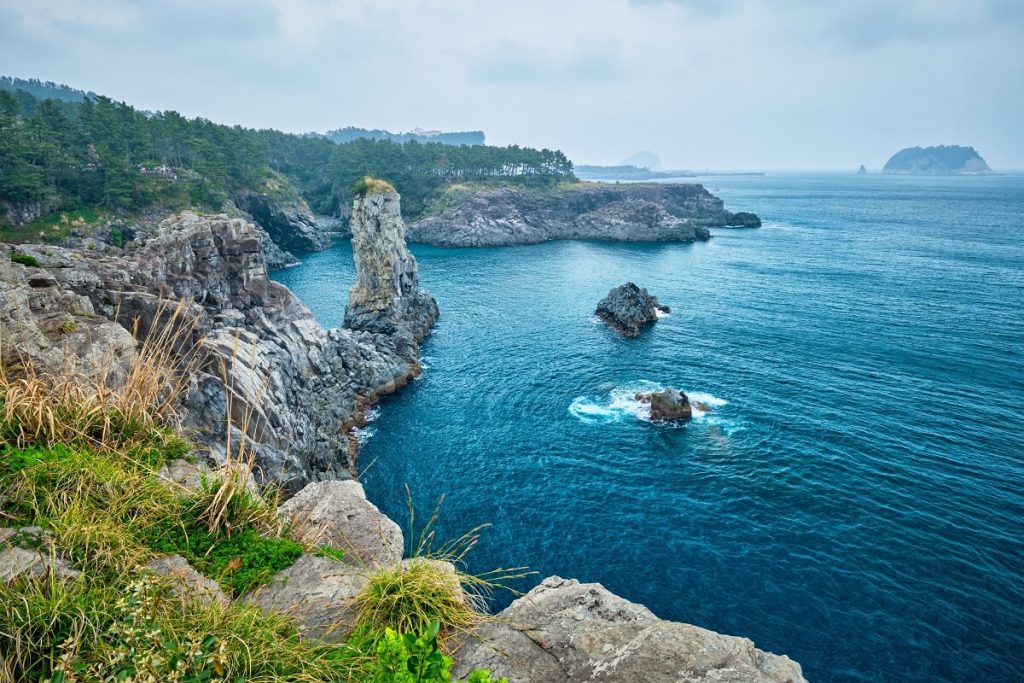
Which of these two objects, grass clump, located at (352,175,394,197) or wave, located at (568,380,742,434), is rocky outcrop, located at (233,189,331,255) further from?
wave, located at (568,380,742,434)

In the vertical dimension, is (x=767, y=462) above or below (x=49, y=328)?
below

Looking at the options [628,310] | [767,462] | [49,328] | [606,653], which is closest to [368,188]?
[628,310]

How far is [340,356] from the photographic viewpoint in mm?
52094

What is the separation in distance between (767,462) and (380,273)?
165 feet

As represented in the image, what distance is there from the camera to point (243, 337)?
35.8 metres

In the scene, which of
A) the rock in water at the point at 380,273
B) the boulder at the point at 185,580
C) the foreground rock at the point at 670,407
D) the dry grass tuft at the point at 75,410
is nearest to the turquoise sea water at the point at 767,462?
the foreground rock at the point at 670,407

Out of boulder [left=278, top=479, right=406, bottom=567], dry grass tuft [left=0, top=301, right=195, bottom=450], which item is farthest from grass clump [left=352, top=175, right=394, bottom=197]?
boulder [left=278, top=479, right=406, bottom=567]

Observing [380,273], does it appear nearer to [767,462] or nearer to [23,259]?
[23,259]

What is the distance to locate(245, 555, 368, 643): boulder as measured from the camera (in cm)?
712

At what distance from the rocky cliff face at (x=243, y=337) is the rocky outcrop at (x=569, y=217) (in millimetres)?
86426

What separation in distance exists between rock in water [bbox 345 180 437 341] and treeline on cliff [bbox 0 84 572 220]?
45130 millimetres

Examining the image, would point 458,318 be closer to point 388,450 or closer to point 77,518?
point 388,450

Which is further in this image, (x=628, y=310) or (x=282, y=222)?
(x=282, y=222)

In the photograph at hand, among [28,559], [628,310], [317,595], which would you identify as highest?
[28,559]
